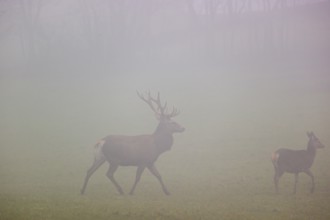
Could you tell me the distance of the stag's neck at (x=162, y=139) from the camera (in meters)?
10.9

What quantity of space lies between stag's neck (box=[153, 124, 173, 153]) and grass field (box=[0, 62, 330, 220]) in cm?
90

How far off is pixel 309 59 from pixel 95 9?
9.74 metres

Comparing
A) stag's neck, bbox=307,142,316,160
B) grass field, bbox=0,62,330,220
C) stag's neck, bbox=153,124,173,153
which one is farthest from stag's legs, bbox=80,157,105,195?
stag's neck, bbox=307,142,316,160

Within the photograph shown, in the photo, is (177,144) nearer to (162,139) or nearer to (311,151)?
(162,139)

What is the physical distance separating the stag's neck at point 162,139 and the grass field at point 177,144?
2.94ft

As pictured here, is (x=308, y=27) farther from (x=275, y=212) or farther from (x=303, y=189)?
(x=275, y=212)

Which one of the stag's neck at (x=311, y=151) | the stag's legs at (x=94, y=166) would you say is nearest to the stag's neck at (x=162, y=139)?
the stag's legs at (x=94, y=166)

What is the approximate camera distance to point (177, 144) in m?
16.6

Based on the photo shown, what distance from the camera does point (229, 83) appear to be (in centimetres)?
2272

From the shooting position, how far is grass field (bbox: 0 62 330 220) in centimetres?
892

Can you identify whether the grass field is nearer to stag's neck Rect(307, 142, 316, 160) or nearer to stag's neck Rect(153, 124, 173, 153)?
stag's neck Rect(307, 142, 316, 160)

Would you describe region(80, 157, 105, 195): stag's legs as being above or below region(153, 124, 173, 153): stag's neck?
below

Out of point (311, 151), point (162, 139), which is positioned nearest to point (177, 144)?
point (162, 139)

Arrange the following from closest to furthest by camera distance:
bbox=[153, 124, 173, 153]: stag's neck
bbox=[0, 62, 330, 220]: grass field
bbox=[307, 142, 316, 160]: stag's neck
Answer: bbox=[0, 62, 330, 220]: grass field < bbox=[307, 142, 316, 160]: stag's neck < bbox=[153, 124, 173, 153]: stag's neck
